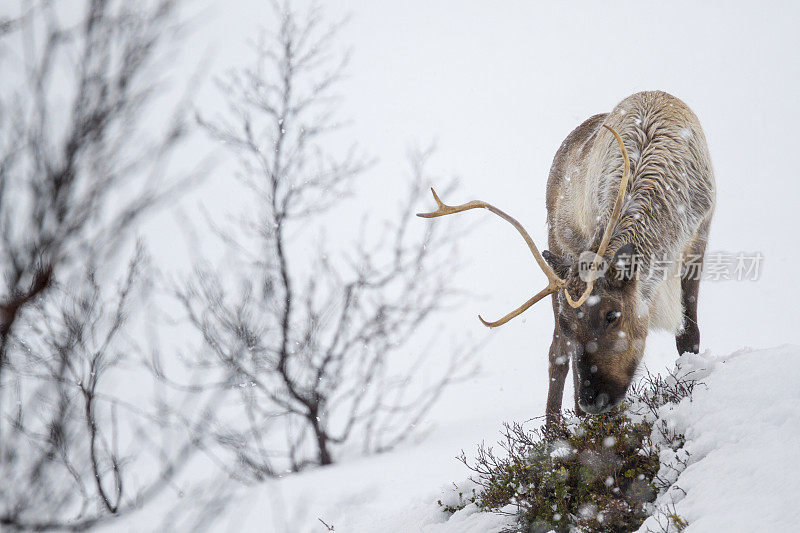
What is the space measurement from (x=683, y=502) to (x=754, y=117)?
8962 cm

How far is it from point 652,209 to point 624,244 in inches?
28.3

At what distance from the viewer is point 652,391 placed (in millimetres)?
3529

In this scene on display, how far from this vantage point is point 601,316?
376 cm

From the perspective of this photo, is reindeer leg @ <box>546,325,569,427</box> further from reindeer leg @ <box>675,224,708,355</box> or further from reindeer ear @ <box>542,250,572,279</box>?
reindeer ear @ <box>542,250,572,279</box>

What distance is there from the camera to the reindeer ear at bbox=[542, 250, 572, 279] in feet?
13.2

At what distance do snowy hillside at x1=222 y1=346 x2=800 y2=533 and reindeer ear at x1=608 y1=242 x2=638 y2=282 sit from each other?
602 mm

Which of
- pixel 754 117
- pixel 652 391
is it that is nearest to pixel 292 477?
pixel 652 391

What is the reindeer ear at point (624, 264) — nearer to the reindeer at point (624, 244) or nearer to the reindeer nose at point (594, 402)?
the reindeer at point (624, 244)

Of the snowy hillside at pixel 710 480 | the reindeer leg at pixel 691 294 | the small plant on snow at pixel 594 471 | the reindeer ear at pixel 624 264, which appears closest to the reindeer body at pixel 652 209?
the reindeer leg at pixel 691 294

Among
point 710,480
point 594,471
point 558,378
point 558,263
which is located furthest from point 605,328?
point 558,378

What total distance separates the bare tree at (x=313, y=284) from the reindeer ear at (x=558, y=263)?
259cm

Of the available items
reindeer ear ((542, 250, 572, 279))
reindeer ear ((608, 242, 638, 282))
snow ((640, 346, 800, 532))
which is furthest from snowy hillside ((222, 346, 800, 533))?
reindeer ear ((542, 250, 572, 279))

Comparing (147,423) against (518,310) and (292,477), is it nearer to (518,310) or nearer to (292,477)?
(518,310)

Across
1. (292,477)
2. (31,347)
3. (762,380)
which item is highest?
(31,347)
